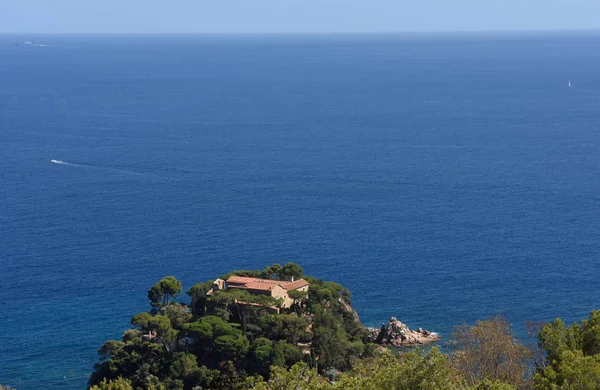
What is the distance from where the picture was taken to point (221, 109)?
159750 mm

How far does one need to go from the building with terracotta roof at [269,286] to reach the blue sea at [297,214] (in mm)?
8128

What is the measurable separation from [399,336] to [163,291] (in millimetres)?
17115

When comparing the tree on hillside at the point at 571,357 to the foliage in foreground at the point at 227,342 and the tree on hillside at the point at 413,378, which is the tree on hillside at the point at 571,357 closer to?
the tree on hillside at the point at 413,378

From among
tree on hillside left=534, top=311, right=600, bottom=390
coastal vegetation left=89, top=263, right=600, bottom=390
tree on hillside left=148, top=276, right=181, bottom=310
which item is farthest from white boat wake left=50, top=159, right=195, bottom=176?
tree on hillside left=534, top=311, right=600, bottom=390

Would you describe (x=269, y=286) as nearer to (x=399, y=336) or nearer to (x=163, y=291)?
(x=163, y=291)

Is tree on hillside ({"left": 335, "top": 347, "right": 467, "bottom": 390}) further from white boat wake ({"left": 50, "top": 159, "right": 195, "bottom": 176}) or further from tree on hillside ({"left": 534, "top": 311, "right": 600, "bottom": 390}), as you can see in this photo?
white boat wake ({"left": 50, "top": 159, "right": 195, "bottom": 176})

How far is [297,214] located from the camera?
86.6m

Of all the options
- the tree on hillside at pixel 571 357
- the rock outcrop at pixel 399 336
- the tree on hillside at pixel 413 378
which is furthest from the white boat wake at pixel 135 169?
the tree on hillside at pixel 413 378

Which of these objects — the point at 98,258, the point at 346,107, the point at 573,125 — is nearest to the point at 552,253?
the point at 98,258

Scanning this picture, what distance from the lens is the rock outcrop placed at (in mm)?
57781

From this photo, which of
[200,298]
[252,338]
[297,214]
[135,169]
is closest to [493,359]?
[252,338]

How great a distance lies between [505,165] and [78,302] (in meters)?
62.6

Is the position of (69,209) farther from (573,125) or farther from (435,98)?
(435,98)

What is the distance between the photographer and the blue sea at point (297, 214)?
210ft
